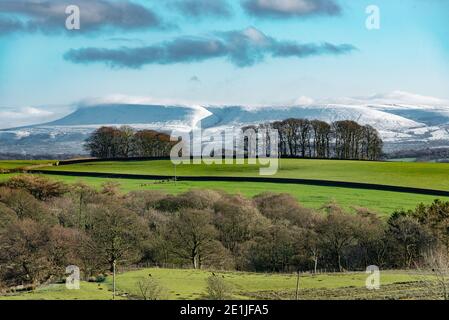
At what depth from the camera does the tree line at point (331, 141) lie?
96250 millimetres

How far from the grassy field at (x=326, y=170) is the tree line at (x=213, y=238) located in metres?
15.0

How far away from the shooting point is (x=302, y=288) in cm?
3139

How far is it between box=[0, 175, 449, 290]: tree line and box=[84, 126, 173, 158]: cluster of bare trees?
39046 millimetres

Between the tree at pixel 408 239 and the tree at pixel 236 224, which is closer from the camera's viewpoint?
the tree at pixel 408 239

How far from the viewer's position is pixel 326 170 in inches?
3071

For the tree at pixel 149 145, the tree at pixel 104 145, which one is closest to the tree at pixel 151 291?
the tree at pixel 149 145

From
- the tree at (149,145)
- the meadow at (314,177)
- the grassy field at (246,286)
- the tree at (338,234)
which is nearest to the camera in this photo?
the grassy field at (246,286)

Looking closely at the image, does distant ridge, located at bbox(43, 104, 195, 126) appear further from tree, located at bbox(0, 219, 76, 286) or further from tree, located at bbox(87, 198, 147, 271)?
tree, located at bbox(0, 219, 76, 286)

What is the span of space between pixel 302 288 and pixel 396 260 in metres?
16.4

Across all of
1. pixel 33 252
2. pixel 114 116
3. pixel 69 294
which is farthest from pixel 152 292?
pixel 114 116

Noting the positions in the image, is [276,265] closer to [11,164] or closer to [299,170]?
[299,170]

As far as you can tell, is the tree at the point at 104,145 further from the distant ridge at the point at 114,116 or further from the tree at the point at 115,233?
the distant ridge at the point at 114,116

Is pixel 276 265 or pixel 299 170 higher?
pixel 299 170

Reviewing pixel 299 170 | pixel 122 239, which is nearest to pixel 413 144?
pixel 299 170
